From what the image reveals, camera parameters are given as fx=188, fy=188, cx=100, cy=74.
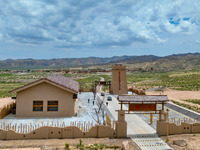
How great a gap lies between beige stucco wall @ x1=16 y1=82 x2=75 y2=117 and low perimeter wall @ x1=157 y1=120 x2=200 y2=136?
9486 mm

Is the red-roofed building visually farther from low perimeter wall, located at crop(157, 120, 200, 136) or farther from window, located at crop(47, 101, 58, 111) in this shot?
low perimeter wall, located at crop(157, 120, 200, 136)

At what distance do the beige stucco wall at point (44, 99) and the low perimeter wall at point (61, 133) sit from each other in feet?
19.3

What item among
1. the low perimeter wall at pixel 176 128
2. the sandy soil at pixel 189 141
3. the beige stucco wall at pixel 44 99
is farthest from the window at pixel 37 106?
the sandy soil at pixel 189 141

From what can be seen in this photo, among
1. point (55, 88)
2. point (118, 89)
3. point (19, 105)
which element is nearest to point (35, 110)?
point (19, 105)

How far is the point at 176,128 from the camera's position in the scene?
16328 mm

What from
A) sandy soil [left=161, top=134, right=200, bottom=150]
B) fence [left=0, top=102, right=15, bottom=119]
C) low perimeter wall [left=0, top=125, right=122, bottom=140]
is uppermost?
fence [left=0, top=102, right=15, bottom=119]

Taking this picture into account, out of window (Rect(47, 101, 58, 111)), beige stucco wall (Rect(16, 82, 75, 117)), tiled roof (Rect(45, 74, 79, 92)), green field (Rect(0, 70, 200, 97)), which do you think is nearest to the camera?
beige stucco wall (Rect(16, 82, 75, 117))

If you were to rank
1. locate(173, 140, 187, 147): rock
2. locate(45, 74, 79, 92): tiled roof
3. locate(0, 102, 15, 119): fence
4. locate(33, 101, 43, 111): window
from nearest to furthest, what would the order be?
1. locate(173, 140, 187, 147): rock
2. locate(0, 102, 15, 119): fence
3. locate(33, 101, 43, 111): window
4. locate(45, 74, 79, 92): tiled roof

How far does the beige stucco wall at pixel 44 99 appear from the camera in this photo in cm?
2058

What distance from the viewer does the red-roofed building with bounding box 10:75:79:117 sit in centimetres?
2058

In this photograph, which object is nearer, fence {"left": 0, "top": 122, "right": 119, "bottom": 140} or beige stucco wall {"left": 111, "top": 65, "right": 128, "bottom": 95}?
fence {"left": 0, "top": 122, "right": 119, "bottom": 140}

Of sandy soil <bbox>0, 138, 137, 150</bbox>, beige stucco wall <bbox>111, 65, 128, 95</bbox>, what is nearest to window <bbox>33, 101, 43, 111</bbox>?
sandy soil <bbox>0, 138, 137, 150</bbox>

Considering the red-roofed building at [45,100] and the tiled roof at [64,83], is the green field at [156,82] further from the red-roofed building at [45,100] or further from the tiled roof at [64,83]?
the red-roofed building at [45,100]

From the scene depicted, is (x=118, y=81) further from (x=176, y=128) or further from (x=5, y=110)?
(x=5, y=110)
